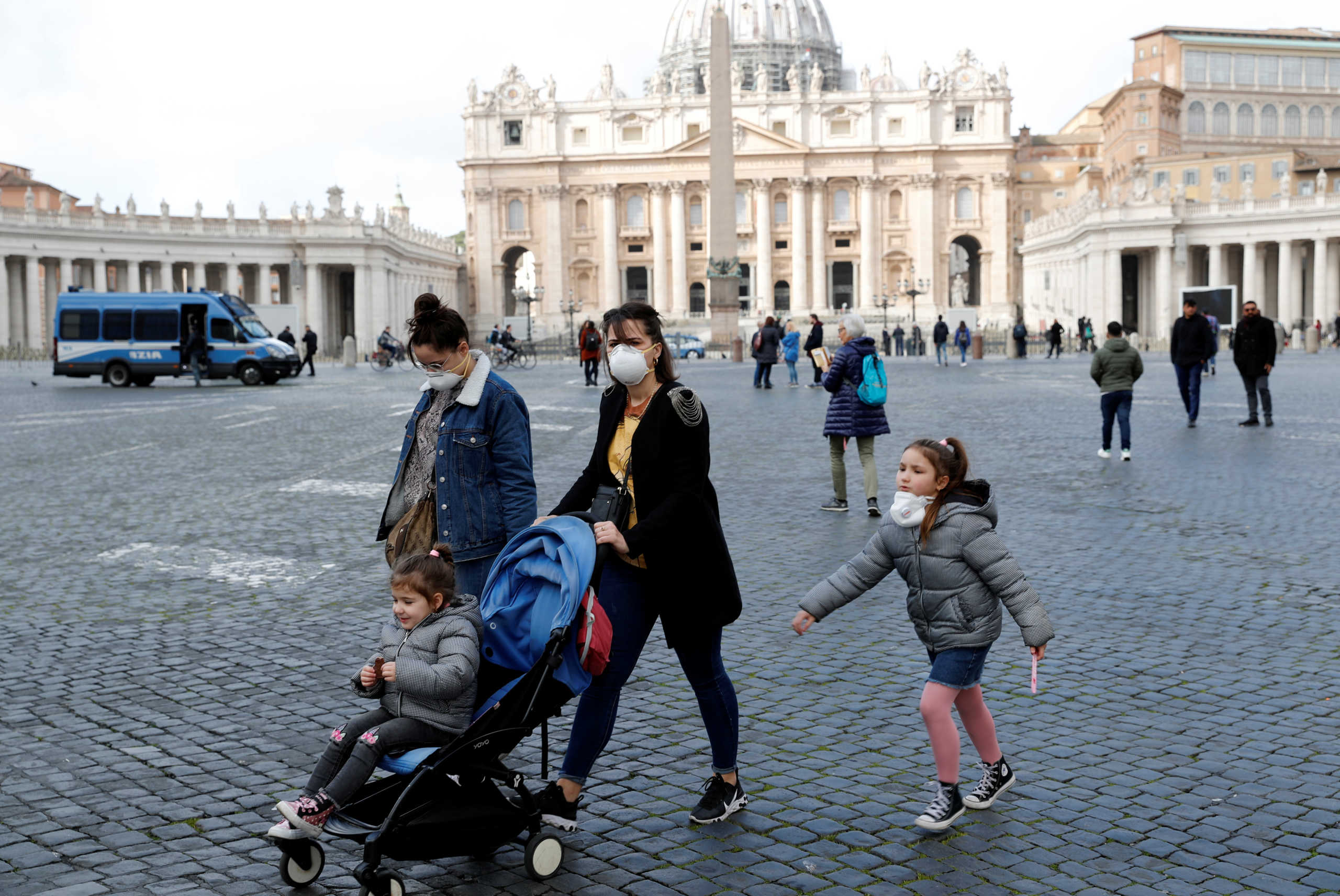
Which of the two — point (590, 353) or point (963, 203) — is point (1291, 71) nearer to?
point (963, 203)

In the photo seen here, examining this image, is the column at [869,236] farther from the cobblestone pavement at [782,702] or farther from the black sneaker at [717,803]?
the black sneaker at [717,803]

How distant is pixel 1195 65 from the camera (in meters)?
77.4

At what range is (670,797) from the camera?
425 centimetres

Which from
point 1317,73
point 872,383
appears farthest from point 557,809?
point 1317,73

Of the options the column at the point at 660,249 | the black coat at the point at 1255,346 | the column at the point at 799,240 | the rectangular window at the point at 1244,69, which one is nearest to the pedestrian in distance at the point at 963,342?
the black coat at the point at 1255,346

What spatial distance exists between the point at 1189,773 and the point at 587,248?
285ft

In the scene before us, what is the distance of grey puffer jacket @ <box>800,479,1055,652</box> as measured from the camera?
12.9ft

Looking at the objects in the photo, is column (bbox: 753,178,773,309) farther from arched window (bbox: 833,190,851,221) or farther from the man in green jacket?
the man in green jacket

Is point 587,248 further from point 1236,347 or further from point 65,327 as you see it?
point 1236,347

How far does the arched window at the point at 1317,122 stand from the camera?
3113 inches

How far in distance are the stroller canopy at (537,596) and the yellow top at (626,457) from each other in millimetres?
215

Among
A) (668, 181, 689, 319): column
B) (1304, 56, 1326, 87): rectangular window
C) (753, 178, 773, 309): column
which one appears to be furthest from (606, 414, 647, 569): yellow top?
(1304, 56, 1326, 87): rectangular window

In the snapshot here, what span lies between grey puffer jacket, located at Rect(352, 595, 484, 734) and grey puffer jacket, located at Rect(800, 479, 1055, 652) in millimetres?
924

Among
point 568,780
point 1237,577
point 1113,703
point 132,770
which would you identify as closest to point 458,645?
point 568,780
